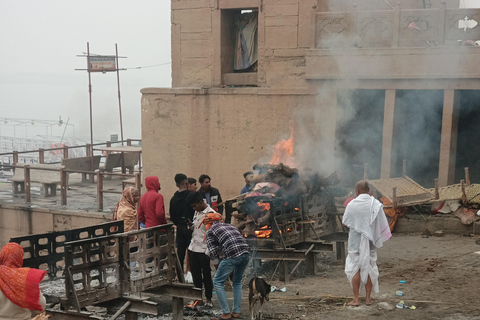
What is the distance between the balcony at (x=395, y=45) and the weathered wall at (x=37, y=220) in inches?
253

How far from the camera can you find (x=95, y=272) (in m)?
9.85

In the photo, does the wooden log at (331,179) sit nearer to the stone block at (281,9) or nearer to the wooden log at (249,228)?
the wooden log at (249,228)

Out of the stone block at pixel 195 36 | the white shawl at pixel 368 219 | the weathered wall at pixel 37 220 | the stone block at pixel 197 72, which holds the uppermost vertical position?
the stone block at pixel 195 36

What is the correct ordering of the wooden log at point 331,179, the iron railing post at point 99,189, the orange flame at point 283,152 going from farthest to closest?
the iron railing post at point 99,189 < the orange flame at point 283,152 < the wooden log at point 331,179

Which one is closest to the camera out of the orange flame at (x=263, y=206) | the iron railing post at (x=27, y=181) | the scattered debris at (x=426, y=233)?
the orange flame at (x=263, y=206)

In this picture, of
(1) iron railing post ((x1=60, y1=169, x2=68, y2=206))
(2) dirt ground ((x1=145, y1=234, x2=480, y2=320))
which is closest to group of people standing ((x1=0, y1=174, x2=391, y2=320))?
(2) dirt ground ((x1=145, y1=234, x2=480, y2=320))

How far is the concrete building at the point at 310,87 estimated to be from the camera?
1277 centimetres

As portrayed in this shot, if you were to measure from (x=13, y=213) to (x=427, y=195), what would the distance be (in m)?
10.4

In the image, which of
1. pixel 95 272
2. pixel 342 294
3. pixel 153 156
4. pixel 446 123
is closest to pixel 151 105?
pixel 153 156

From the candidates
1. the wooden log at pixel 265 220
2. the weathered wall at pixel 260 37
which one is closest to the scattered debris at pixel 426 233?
the wooden log at pixel 265 220

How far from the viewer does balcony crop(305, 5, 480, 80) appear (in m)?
12.5

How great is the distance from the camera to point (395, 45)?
12883 millimetres

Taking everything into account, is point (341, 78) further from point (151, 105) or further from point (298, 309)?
point (298, 309)

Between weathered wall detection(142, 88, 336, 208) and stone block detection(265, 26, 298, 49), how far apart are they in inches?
43.4
